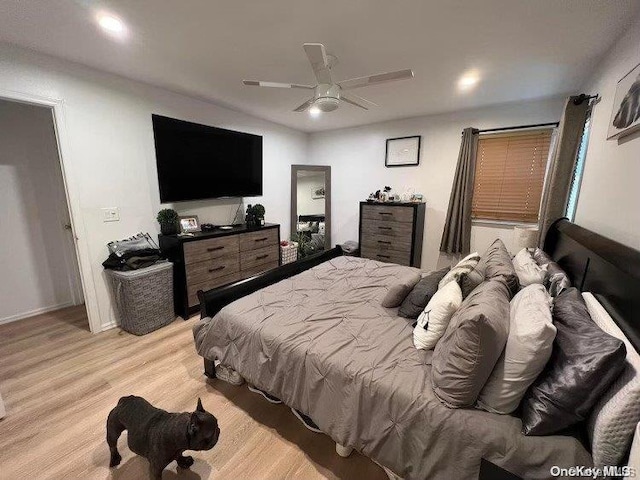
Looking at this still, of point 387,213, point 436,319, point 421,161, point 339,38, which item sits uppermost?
point 339,38

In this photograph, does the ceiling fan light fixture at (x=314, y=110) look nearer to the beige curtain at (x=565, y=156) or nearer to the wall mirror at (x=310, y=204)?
the wall mirror at (x=310, y=204)

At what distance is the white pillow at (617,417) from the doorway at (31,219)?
3652mm

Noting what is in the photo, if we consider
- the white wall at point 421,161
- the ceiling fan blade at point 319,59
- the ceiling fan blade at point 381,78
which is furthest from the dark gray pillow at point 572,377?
the white wall at point 421,161

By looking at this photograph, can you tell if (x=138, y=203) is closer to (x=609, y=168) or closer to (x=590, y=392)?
(x=590, y=392)

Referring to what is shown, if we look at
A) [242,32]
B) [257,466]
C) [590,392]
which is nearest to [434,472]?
[590,392]

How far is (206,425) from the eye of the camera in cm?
A: 112

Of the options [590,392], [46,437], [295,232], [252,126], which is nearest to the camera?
[590,392]

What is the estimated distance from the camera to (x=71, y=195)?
230 centimetres

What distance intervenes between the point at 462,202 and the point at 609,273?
251cm

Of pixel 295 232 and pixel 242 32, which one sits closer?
pixel 242 32

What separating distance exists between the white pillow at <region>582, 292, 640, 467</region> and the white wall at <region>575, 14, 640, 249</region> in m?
0.78

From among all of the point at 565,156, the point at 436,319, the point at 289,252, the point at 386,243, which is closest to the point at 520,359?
the point at 436,319

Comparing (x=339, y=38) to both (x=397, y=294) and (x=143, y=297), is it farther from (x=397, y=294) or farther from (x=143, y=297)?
(x=143, y=297)

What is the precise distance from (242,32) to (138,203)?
78.1 inches
